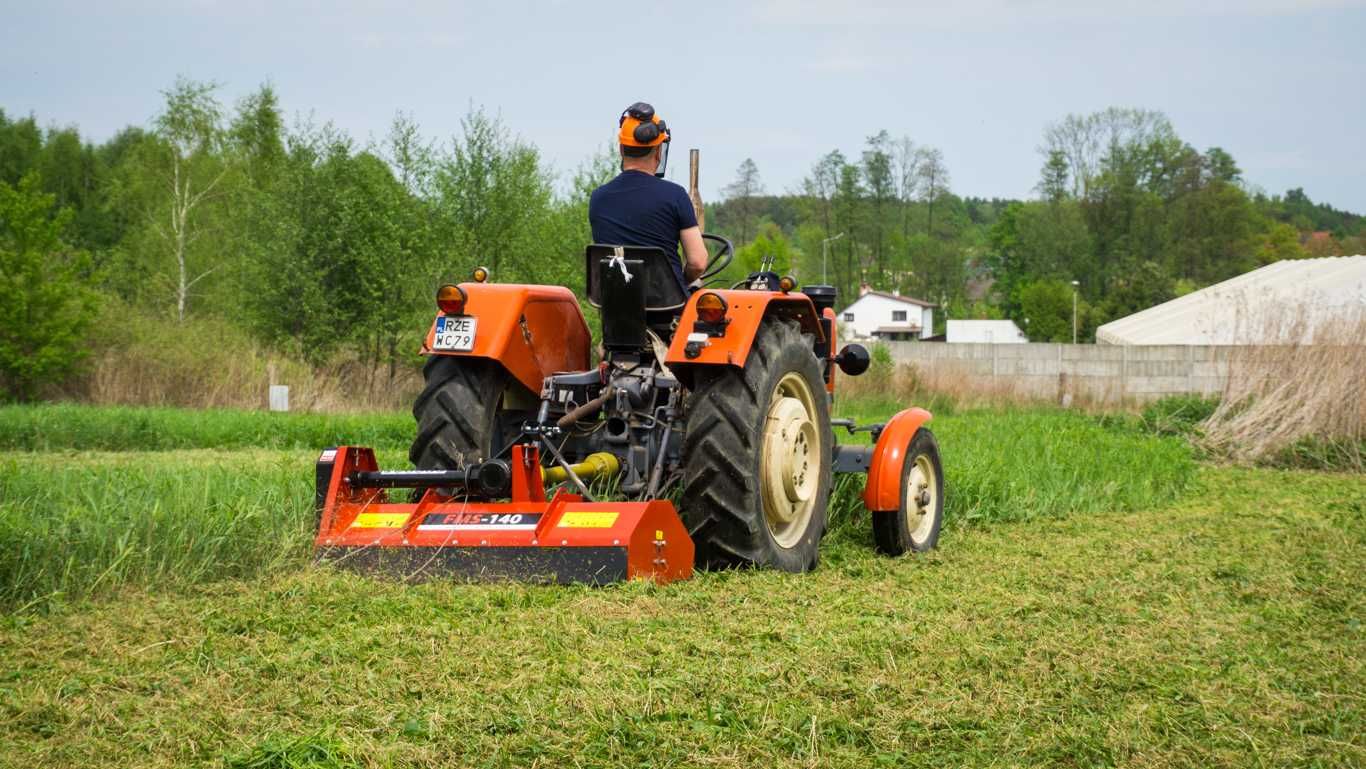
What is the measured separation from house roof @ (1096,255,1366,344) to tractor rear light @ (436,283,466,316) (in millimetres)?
11283

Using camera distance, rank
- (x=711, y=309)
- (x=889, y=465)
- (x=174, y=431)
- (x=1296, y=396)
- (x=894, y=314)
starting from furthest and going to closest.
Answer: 1. (x=894, y=314)
2. (x=174, y=431)
3. (x=1296, y=396)
4. (x=889, y=465)
5. (x=711, y=309)

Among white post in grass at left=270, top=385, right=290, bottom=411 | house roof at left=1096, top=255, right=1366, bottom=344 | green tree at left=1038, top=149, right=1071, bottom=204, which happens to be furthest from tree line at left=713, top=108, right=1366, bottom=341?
white post in grass at left=270, top=385, right=290, bottom=411

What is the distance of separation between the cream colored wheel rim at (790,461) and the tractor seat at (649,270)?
0.64 metres

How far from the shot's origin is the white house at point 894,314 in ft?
266

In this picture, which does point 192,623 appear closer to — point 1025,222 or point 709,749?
point 709,749

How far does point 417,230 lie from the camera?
26.0m

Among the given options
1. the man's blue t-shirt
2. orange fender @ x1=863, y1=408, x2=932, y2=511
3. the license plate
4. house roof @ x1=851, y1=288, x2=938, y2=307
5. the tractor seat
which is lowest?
orange fender @ x1=863, y1=408, x2=932, y2=511

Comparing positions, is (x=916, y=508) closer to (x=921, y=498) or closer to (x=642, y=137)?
(x=921, y=498)

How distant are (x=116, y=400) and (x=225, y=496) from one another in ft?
54.7

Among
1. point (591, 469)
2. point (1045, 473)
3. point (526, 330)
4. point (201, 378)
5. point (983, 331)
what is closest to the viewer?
point (591, 469)

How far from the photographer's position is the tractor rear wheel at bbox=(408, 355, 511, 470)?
618 cm

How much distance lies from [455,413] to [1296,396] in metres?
10.9

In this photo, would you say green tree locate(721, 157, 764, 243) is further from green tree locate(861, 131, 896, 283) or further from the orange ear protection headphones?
the orange ear protection headphones

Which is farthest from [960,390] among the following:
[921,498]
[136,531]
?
[136,531]
